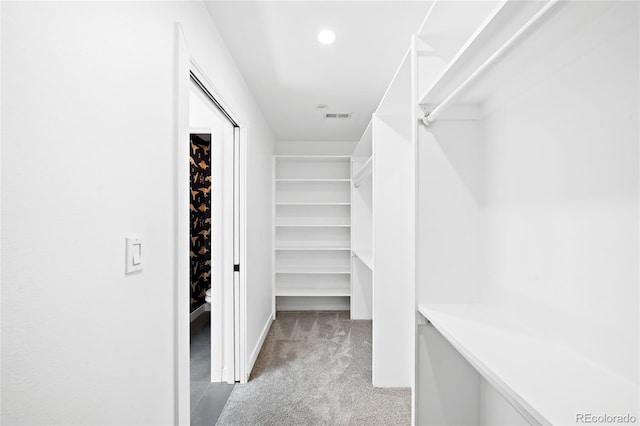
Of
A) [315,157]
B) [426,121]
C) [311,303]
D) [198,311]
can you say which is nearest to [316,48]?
[426,121]

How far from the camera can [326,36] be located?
2.10m

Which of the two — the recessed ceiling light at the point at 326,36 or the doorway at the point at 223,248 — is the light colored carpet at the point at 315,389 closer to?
the doorway at the point at 223,248

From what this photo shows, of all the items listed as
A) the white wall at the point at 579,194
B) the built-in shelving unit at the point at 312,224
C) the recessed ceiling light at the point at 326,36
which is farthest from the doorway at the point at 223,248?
the built-in shelving unit at the point at 312,224

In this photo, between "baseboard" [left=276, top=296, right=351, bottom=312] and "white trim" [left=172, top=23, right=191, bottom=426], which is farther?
"baseboard" [left=276, top=296, right=351, bottom=312]

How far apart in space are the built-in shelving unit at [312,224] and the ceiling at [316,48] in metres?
1.41

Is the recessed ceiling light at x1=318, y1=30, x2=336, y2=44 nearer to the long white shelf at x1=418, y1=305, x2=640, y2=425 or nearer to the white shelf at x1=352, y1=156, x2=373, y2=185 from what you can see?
the white shelf at x1=352, y1=156, x2=373, y2=185

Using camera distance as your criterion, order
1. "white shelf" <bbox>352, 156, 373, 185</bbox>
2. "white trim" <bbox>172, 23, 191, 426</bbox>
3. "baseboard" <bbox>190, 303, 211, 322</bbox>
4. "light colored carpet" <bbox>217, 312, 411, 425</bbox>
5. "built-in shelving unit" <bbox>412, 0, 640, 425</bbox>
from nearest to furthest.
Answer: "built-in shelving unit" <bbox>412, 0, 640, 425</bbox>, "white trim" <bbox>172, 23, 191, 426</bbox>, "light colored carpet" <bbox>217, 312, 411, 425</bbox>, "white shelf" <bbox>352, 156, 373, 185</bbox>, "baseboard" <bbox>190, 303, 211, 322</bbox>

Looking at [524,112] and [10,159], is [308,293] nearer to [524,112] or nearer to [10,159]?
[524,112]

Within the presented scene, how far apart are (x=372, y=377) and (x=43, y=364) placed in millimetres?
2389

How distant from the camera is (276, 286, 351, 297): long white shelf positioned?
14.8ft

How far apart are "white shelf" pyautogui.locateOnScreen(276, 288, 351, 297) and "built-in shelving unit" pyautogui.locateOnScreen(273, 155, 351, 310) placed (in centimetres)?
3

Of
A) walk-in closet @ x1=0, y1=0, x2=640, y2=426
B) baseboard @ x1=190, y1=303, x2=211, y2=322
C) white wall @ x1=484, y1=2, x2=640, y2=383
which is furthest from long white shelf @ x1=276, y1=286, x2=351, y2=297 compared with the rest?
white wall @ x1=484, y1=2, x2=640, y2=383

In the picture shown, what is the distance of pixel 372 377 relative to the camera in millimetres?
2674

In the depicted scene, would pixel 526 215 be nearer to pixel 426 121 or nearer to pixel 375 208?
pixel 426 121
